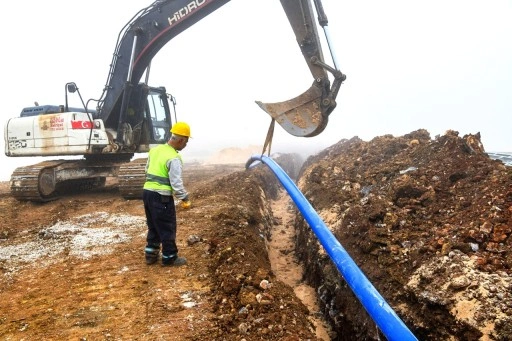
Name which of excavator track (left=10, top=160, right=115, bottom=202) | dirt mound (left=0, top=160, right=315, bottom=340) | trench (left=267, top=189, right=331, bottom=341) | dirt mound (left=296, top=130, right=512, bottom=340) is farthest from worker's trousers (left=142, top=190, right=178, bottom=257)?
excavator track (left=10, top=160, right=115, bottom=202)

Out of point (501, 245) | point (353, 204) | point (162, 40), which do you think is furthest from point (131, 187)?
point (501, 245)

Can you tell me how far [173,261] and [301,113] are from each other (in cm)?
281

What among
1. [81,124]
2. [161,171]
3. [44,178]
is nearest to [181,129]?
[161,171]

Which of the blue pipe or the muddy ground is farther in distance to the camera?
the muddy ground

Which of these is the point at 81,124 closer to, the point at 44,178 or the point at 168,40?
the point at 44,178

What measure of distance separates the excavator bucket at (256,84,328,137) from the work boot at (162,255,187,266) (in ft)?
7.85

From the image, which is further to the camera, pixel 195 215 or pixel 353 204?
pixel 195 215

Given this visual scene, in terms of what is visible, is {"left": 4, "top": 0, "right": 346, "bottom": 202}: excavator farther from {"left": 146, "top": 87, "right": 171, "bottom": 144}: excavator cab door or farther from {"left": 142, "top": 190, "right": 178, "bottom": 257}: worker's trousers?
{"left": 142, "top": 190, "right": 178, "bottom": 257}: worker's trousers

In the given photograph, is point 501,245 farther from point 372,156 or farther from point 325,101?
point 372,156

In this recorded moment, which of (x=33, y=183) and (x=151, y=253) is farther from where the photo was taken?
(x=33, y=183)

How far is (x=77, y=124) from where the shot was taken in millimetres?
8516

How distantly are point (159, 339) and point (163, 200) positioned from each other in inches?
70.7

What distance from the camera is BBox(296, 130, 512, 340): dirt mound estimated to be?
3.09 metres

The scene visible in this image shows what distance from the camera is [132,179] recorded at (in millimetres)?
8531
